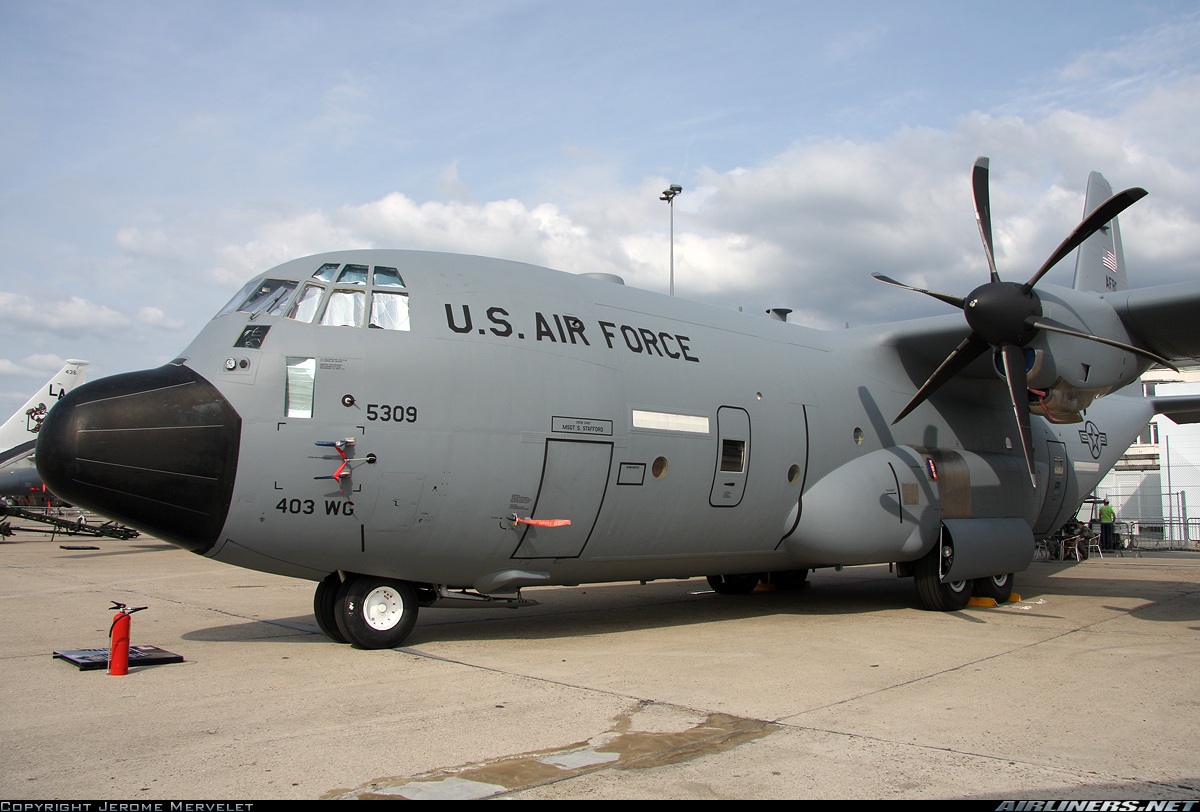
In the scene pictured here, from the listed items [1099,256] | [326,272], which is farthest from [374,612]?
[1099,256]

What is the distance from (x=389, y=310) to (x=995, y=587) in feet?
33.5

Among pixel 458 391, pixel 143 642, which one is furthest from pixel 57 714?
pixel 458 391

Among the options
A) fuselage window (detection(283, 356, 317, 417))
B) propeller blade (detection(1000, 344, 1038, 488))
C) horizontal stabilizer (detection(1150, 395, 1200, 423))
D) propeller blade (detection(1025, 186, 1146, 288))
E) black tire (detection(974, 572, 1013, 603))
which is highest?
propeller blade (detection(1025, 186, 1146, 288))

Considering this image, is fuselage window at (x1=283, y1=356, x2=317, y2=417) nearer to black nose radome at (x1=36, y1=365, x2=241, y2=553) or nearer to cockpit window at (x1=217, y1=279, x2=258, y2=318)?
black nose radome at (x1=36, y1=365, x2=241, y2=553)

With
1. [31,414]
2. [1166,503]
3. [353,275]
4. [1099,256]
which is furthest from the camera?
[31,414]

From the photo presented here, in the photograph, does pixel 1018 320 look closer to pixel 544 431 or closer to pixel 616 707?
pixel 544 431

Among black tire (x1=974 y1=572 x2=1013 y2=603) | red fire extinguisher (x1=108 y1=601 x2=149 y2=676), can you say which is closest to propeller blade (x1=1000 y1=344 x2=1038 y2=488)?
black tire (x1=974 y1=572 x2=1013 y2=603)

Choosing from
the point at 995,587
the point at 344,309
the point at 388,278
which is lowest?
the point at 995,587

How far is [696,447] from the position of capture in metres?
9.50

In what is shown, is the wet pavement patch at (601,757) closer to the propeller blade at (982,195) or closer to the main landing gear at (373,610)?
the main landing gear at (373,610)

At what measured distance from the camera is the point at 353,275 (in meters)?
8.09

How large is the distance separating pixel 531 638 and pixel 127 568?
47.6 feet

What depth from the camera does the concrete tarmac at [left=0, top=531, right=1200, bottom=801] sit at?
4.38m

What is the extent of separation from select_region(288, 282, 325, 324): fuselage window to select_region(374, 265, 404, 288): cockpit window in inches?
21.6
